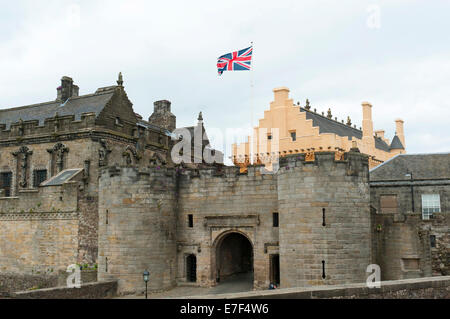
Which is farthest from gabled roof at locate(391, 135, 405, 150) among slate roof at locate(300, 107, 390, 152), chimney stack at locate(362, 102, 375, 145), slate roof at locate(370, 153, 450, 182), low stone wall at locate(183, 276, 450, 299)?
low stone wall at locate(183, 276, 450, 299)

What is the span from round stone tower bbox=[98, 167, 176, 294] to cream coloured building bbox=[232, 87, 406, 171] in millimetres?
14925

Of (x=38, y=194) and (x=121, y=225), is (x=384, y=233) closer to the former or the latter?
(x=121, y=225)

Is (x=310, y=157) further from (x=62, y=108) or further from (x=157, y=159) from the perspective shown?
(x=62, y=108)

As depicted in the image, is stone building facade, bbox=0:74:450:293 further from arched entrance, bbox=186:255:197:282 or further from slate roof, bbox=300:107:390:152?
slate roof, bbox=300:107:390:152

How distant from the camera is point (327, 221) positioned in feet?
64.1

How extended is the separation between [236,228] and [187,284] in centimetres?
391

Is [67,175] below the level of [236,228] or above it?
above

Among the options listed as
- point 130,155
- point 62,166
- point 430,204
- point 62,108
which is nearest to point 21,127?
point 62,108

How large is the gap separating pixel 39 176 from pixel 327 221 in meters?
22.8

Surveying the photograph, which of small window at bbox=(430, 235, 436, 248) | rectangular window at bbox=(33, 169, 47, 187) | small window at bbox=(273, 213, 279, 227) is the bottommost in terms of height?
small window at bbox=(430, 235, 436, 248)

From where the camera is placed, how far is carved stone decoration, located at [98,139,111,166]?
3158 centimetres

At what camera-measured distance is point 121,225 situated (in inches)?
939
